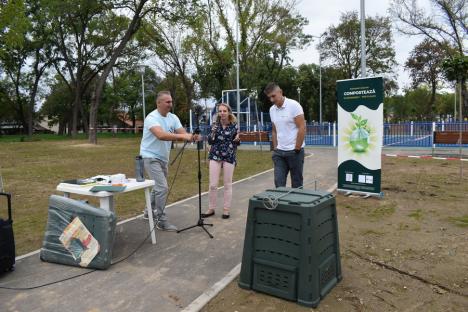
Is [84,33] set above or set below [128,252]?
above

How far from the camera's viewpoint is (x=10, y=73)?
47.8 m

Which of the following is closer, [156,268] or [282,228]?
[282,228]

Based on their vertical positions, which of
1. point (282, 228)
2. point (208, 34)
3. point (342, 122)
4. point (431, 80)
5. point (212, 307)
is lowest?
point (212, 307)

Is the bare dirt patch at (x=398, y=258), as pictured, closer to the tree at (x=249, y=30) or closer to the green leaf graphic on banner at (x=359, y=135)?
the green leaf graphic on banner at (x=359, y=135)

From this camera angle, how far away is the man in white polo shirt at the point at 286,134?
5277 millimetres

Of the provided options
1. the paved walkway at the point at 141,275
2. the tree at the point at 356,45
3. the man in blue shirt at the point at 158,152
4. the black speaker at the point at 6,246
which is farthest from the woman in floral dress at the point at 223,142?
the tree at the point at 356,45

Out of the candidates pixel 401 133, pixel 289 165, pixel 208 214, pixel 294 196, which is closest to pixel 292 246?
pixel 294 196

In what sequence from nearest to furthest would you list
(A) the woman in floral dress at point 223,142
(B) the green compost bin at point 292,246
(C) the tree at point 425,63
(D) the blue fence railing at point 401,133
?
(B) the green compost bin at point 292,246 → (A) the woman in floral dress at point 223,142 → (D) the blue fence railing at point 401,133 → (C) the tree at point 425,63

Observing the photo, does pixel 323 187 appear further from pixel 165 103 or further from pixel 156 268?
pixel 156 268

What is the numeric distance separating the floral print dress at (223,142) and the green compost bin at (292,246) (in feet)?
8.02

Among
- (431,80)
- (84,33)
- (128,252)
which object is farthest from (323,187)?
(431,80)

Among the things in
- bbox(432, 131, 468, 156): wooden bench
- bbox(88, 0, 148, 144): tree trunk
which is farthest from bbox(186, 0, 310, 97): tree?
bbox(432, 131, 468, 156): wooden bench

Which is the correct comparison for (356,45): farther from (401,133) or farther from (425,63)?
(401,133)

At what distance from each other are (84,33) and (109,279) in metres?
39.9
